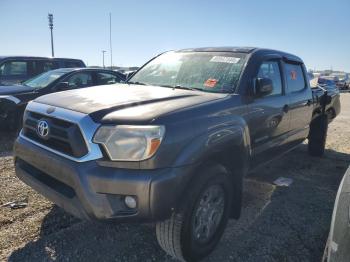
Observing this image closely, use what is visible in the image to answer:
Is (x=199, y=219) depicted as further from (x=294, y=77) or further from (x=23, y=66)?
(x=23, y=66)

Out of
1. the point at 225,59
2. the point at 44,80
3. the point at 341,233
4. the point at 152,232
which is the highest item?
the point at 225,59

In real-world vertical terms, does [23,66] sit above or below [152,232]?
above

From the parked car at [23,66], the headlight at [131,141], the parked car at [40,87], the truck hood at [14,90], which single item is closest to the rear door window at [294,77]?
the headlight at [131,141]

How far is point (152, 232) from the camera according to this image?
3.31 m

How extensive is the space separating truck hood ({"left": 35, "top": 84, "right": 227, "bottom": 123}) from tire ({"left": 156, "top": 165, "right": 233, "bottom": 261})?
59cm

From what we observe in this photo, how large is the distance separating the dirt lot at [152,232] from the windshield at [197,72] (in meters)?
1.46

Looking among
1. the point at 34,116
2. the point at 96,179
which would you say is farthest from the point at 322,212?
the point at 34,116

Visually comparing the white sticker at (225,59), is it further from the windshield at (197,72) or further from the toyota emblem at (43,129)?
the toyota emblem at (43,129)

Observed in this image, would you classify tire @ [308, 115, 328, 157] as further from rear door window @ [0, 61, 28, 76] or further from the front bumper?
rear door window @ [0, 61, 28, 76]

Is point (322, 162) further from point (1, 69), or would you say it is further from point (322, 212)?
point (1, 69)

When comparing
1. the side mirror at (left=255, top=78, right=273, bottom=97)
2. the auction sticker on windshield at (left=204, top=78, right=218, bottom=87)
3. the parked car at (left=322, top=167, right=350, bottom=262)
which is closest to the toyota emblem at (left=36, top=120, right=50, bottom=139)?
the auction sticker on windshield at (left=204, top=78, right=218, bottom=87)

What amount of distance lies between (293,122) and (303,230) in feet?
5.08

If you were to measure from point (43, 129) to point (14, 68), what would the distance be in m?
7.52

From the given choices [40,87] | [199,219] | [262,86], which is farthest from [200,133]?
[40,87]
